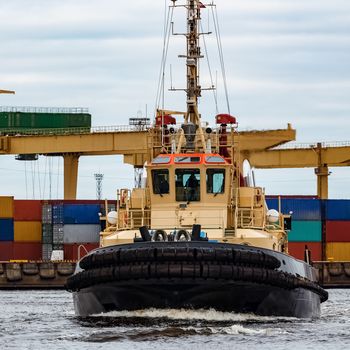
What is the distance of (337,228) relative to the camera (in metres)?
78.4

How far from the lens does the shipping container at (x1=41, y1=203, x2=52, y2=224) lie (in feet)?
251

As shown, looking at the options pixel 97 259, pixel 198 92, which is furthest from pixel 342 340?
pixel 198 92

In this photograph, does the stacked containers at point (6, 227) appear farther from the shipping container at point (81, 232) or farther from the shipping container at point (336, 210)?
the shipping container at point (336, 210)

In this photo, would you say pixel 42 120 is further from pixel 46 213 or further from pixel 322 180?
pixel 322 180

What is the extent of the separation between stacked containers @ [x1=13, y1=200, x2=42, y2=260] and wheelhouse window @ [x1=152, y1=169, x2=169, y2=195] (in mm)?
40272

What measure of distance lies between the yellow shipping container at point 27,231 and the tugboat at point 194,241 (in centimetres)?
3732

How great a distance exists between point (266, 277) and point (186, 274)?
6.97 feet

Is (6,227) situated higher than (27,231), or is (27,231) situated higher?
(6,227)

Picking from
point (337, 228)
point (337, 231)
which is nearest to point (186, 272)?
point (337, 228)

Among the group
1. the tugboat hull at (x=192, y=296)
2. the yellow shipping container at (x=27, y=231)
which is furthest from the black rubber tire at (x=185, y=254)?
the yellow shipping container at (x=27, y=231)

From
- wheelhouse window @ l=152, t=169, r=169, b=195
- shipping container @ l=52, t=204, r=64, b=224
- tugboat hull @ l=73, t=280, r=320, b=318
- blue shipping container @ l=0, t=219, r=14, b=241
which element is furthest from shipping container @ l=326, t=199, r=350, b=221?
tugboat hull @ l=73, t=280, r=320, b=318

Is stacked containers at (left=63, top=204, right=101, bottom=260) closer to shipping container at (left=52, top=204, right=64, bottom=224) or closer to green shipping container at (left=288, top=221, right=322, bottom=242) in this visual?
shipping container at (left=52, top=204, right=64, bottom=224)

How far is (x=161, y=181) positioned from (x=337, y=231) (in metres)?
42.0

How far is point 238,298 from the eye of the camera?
34094 mm
